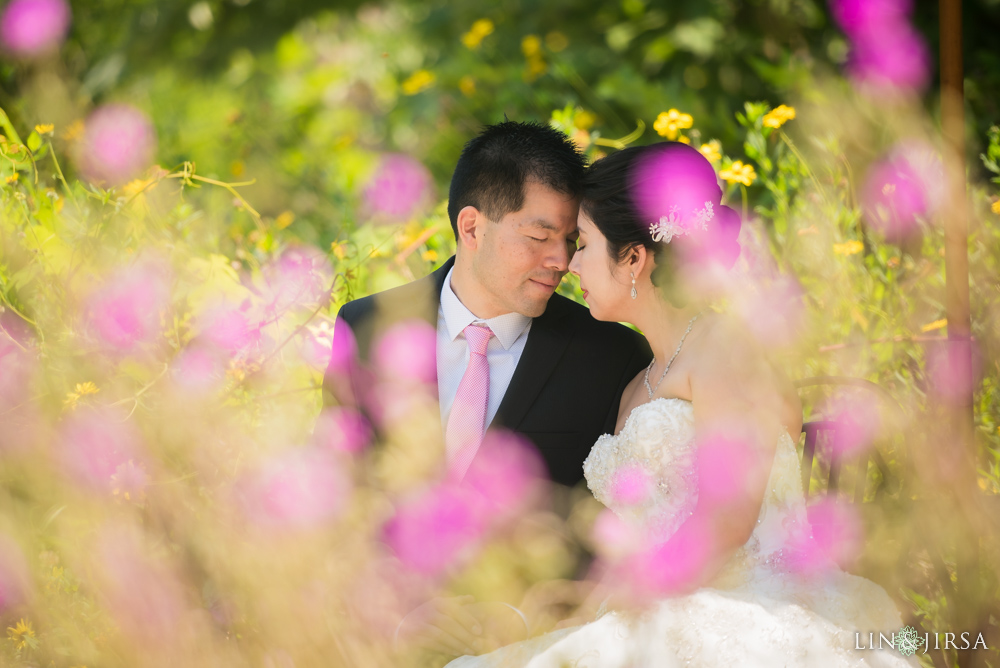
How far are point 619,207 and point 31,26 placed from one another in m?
2.07

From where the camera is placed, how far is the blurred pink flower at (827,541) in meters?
2.19

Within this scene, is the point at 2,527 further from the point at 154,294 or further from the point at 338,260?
the point at 338,260

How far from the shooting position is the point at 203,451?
211 centimetres

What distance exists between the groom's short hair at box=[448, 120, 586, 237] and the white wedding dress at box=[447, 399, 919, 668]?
2.48 feet

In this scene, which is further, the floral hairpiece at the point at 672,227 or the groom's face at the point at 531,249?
the groom's face at the point at 531,249

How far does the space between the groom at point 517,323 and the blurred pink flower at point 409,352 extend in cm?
3

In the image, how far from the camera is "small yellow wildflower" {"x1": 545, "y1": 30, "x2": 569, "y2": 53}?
5.12 m

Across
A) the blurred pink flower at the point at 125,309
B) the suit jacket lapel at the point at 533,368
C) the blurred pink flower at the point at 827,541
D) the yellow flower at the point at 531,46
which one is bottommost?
the blurred pink flower at the point at 827,541

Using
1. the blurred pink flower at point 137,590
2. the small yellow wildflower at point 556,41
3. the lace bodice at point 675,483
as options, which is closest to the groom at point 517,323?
the lace bodice at point 675,483

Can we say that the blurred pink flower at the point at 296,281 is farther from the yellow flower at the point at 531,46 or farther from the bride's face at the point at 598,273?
the yellow flower at the point at 531,46

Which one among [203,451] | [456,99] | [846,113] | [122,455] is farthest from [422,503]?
[456,99]

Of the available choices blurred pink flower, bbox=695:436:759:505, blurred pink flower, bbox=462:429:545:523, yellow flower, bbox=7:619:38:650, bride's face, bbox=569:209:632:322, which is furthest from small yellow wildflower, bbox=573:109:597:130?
yellow flower, bbox=7:619:38:650

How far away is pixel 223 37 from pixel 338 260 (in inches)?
104

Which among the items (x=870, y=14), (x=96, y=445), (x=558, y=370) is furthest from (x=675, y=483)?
(x=870, y=14)
